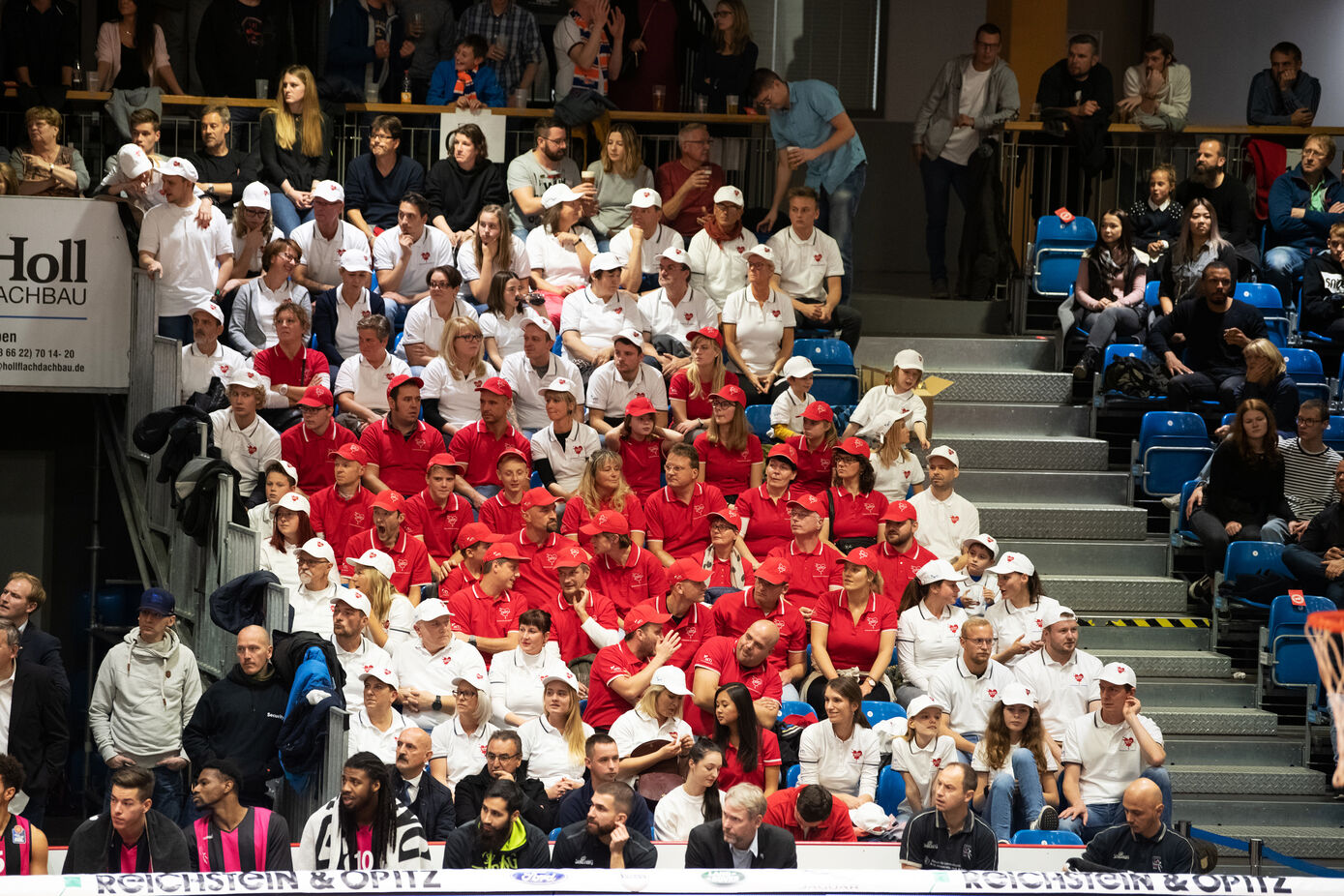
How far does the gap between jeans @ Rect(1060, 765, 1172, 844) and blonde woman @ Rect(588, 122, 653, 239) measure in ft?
21.4

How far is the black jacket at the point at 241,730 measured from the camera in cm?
914

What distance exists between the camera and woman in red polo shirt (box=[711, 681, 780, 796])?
918 cm

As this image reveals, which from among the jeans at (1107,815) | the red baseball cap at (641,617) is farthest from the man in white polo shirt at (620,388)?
the jeans at (1107,815)

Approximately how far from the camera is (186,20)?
15.9 m

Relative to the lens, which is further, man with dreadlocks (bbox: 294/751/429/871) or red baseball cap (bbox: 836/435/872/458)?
red baseball cap (bbox: 836/435/872/458)

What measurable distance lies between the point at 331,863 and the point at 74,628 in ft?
25.4

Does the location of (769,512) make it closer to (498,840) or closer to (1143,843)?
(1143,843)

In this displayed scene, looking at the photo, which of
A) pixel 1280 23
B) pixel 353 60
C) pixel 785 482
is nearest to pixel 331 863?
pixel 785 482

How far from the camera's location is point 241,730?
916 centimetres

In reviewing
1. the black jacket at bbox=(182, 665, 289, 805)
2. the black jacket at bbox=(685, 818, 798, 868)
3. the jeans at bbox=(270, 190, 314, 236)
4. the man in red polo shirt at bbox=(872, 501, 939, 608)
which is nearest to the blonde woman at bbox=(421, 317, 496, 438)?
the jeans at bbox=(270, 190, 314, 236)

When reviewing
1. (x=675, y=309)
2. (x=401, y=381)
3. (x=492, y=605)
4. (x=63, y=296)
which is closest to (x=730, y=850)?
(x=492, y=605)

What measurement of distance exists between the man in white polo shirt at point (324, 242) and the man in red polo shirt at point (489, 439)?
1.98 metres

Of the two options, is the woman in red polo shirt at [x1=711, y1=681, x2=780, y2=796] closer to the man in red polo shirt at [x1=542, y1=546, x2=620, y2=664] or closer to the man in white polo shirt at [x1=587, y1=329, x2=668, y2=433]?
the man in red polo shirt at [x1=542, y1=546, x2=620, y2=664]

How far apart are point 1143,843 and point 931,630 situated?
8.30 feet
